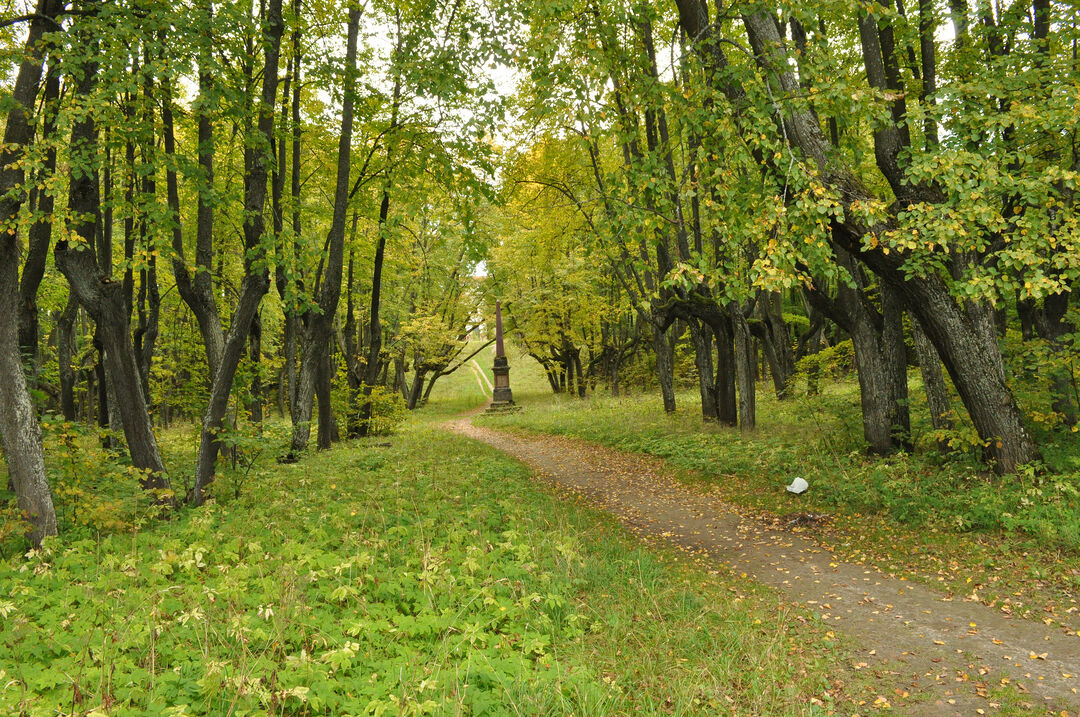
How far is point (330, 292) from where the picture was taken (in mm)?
12289

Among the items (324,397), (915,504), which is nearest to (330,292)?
(324,397)

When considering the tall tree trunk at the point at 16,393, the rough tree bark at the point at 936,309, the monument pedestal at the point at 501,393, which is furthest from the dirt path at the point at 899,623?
the monument pedestal at the point at 501,393

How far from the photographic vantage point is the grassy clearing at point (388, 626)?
326 cm

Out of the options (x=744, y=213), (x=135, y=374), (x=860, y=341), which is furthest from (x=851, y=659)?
(x=135, y=374)

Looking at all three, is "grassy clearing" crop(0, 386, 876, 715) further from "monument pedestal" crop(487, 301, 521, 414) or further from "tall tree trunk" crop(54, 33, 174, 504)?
"monument pedestal" crop(487, 301, 521, 414)

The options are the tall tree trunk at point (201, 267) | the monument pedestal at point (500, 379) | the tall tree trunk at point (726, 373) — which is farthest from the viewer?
the monument pedestal at point (500, 379)

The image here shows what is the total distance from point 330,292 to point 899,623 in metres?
11.4

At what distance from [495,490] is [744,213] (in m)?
5.39

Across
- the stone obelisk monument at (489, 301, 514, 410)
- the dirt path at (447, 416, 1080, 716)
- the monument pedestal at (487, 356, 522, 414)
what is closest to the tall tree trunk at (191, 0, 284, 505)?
the dirt path at (447, 416, 1080, 716)

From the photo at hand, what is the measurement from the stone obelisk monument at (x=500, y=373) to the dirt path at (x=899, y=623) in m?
18.1

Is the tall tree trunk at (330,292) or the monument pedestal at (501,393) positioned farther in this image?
the monument pedestal at (501,393)

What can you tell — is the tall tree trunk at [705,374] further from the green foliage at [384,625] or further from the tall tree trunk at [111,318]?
the tall tree trunk at [111,318]

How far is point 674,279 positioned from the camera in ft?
19.0

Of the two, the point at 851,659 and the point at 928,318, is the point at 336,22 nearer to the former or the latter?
the point at 928,318
